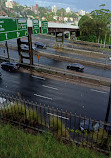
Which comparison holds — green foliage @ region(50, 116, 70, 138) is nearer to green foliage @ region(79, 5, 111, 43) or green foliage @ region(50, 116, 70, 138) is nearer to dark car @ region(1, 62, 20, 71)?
dark car @ region(1, 62, 20, 71)

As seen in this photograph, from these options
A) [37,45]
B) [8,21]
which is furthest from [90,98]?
[37,45]

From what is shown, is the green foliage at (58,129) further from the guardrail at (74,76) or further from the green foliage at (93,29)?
the green foliage at (93,29)

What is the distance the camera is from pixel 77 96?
18.3m

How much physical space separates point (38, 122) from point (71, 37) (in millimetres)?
59805

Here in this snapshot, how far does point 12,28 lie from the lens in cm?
1983

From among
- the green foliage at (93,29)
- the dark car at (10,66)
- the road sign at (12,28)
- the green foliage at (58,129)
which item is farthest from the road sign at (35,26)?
the green foliage at (93,29)

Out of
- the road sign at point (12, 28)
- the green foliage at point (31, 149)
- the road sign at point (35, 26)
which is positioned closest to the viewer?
the green foliage at point (31, 149)

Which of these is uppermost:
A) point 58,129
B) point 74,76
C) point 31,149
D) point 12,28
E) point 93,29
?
point 93,29

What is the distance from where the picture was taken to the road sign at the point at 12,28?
18.5m

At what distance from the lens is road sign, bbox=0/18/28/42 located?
18486 millimetres

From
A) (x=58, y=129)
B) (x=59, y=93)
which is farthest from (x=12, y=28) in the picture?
(x=58, y=129)


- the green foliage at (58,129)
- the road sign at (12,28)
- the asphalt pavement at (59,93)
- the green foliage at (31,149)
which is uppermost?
the road sign at (12,28)

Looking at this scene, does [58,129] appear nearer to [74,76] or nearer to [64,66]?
[74,76]

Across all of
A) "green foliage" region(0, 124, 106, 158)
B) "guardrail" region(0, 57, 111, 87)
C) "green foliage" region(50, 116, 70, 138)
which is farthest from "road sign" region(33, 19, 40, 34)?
"green foliage" region(0, 124, 106, 158)
